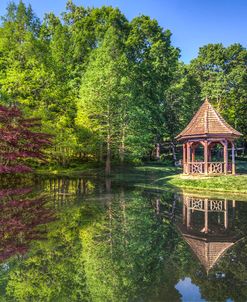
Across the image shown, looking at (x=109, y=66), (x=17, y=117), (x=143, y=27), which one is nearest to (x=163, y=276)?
(x=17, y=117)

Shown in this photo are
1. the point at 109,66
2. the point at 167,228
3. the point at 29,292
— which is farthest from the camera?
the point at 109,66

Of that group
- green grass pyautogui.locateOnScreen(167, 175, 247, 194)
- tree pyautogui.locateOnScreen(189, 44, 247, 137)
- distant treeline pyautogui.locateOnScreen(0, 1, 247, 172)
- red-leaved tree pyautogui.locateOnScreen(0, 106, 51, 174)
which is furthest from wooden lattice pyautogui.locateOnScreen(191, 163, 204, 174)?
tree pyautogui.locateOnScreen(189, 44, 247, 137)

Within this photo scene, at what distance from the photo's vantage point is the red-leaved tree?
19734 mm

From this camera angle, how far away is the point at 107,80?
2984cm

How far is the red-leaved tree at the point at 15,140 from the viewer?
1973cm

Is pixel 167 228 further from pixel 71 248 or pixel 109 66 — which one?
pixel 109 66

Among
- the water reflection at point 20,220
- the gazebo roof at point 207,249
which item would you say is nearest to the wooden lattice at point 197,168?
the water reflection at point 20,220

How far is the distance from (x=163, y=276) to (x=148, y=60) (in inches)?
1470

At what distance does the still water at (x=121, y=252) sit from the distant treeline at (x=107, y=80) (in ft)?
56.0

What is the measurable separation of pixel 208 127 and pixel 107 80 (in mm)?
11104

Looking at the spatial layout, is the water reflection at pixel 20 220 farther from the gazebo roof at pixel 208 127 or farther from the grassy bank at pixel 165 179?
the gazebo roof at pixel 208 127

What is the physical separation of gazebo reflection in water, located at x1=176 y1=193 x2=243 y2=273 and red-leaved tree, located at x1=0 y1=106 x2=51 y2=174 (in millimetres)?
10980

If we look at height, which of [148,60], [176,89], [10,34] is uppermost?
[10,34]

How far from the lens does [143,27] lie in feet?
137
